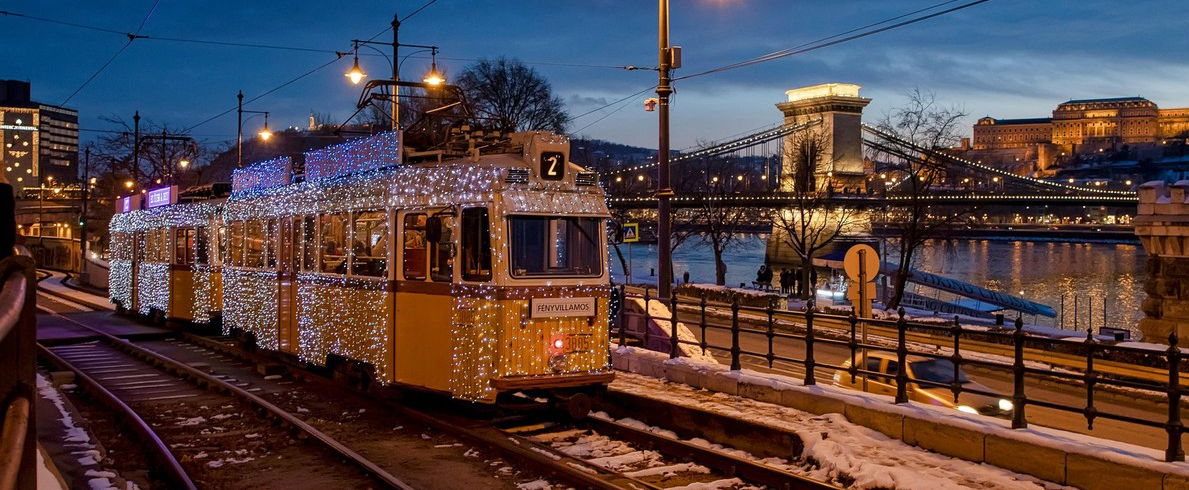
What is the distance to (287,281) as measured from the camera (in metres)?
13.7

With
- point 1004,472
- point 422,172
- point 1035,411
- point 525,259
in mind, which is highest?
point 422,172

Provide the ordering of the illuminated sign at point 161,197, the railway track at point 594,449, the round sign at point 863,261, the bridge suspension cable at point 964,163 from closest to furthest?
the railway track at point 594,449 → the round sign at point 863,261 → the illuminated sign at point 161,197 → the bridge suspension cable at point 964,163

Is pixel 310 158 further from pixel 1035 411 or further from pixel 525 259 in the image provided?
pixel 1035 411

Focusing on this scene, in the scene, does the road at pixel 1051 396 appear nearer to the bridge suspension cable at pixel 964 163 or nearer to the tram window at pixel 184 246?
the tram window at pixel 184 246

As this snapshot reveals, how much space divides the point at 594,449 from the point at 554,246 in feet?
7.16

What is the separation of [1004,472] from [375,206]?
7.11m

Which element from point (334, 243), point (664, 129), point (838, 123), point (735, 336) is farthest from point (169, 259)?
point (838, 123)

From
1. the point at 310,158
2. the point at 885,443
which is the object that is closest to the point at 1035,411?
the point at 885,443

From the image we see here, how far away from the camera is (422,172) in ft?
34.7

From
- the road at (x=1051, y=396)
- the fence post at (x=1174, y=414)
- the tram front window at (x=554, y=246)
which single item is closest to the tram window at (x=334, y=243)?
the tram front window at (x=554, y=246)

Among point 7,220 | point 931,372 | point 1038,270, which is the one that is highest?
point 7,220

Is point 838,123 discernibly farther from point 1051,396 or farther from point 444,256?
point 444,256

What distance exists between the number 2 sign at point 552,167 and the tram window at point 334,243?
306 centimetres

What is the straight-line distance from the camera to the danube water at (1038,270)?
51.0 m
